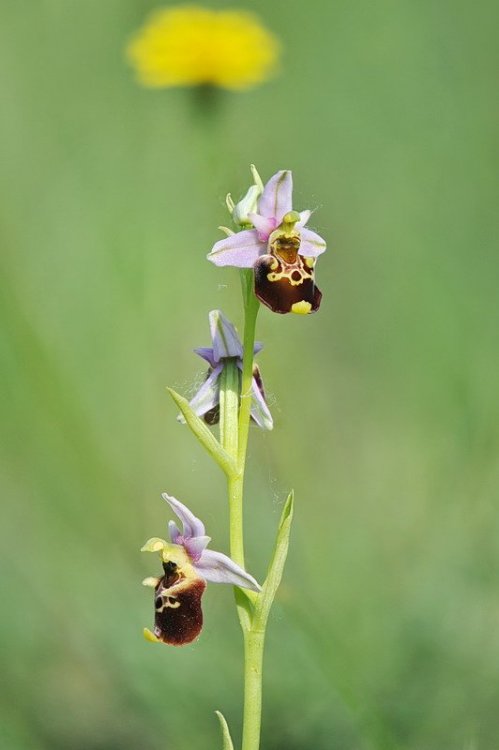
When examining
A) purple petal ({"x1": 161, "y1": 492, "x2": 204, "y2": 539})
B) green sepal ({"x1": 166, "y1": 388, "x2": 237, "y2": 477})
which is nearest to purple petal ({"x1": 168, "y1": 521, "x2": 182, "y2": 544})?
purple petal ({"x1": 161, "y1": 492, "x2": 204, "y2": 539})

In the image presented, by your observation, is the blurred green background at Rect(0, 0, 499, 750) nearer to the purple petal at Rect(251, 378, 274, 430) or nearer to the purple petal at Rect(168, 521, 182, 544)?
the purple petal at Rect(251, 378, 274, 430)

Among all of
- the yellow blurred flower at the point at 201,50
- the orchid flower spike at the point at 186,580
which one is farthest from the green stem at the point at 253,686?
the yellow blurred flower at the point at 201,50

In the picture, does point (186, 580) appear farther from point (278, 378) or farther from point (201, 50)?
point (201, 50)

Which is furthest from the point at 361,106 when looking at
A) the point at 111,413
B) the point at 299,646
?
the point at 299,646

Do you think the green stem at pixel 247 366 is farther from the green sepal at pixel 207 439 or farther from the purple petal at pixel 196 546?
the purple petal at pixel 196 546

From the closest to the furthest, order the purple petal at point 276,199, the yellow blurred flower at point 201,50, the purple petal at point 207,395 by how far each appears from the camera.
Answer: the purple petal at point 276,199 < the purple petal at point 207,395 < the yellow blurred flower at point 201,50

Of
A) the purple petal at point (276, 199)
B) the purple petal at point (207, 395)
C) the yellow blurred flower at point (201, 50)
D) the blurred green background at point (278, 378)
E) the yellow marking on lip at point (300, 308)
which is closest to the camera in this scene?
the yellow marking on lip at point (300, 308)
